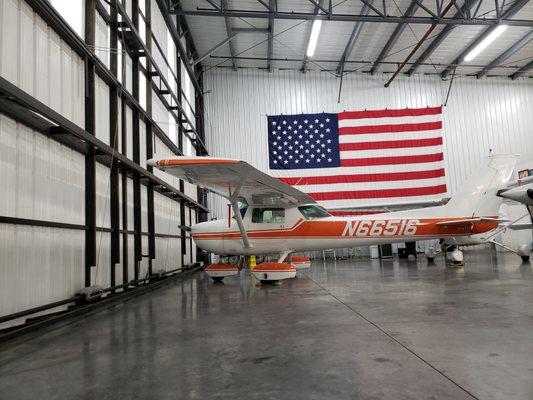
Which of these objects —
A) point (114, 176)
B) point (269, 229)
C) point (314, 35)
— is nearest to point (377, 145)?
point (314, 35)

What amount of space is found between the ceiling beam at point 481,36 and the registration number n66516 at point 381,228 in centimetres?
996

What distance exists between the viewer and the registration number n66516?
26.2 feet

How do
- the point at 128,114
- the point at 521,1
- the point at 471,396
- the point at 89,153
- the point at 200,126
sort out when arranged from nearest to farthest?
the point at 471,396 < the point at 89,153 < the point at 128,114 < the point at 521,1 < the point at 200,126

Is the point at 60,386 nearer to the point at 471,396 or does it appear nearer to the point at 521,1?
the point at 471,396

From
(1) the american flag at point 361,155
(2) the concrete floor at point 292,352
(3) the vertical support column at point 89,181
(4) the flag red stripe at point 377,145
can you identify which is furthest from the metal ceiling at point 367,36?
(2) the concrete floor at point 292,352

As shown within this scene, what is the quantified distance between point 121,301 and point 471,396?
18.1 ft

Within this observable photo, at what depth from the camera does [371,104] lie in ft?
60.7

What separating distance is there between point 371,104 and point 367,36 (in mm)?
3753

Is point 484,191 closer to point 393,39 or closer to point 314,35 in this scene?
point 314,35

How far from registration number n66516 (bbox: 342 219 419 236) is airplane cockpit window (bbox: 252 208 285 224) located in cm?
146

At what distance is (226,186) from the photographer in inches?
272

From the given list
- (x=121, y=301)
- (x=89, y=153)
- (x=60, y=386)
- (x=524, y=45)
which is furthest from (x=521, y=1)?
(x=60, y=386)

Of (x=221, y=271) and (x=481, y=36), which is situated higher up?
(x=481, y=36)

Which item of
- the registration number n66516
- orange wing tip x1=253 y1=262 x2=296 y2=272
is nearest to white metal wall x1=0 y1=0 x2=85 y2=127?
orange wing tip x1=253 y1=262 x2=296 y2=272
